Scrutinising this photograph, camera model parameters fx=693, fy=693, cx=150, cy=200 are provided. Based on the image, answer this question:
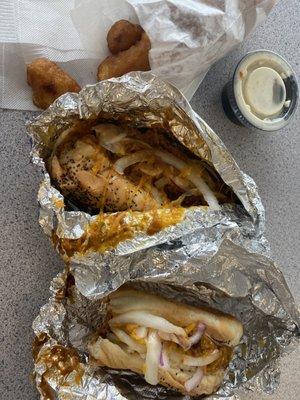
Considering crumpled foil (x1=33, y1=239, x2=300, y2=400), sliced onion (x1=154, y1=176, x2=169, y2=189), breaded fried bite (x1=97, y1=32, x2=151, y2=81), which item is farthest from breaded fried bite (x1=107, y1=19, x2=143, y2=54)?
crumpled foil (x1=33, y1=239, x2=300, y2=400)

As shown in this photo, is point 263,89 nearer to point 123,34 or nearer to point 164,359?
point 123,34

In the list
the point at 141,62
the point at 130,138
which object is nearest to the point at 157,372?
the point at 130,138

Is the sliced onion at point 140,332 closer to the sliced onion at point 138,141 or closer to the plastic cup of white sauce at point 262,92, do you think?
the sliced onion at point 138,141

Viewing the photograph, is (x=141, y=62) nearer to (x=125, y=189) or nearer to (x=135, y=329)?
A: (x=125, y=189)

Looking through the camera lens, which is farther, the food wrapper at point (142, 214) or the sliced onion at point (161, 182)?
the sliced onion at point (161, 182)

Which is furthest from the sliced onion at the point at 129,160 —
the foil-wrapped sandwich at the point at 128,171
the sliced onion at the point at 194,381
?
the sliced onion at the point at 194,381

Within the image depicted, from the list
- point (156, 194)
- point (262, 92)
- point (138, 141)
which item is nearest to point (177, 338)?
point (156, 194)

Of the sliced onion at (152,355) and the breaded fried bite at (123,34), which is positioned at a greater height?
the breaded fried bite at (123,34)

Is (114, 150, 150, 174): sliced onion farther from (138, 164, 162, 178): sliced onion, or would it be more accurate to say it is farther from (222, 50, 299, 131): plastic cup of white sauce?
(222, 50, 299, 131): plastic cup of white sauce
